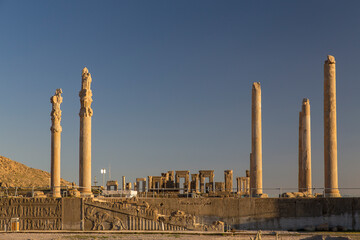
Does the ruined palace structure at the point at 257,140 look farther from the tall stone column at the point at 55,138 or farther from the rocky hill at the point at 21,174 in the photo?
the rocky hill at the point at 21,174

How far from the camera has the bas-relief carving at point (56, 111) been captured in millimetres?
38312

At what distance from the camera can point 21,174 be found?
3499 inches

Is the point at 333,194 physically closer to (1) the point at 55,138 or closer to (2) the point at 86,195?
(2) the point at 86,195

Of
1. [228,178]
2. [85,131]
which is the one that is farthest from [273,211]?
[228,178]

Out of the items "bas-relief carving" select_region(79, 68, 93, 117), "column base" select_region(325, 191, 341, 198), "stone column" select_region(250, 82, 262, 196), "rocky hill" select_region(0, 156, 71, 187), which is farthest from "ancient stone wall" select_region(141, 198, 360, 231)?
"rocky hill" select_region(0, 156, 71, 187)

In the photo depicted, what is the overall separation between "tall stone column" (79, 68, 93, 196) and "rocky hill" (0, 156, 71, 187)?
151 feet

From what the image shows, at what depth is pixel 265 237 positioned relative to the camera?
28.2m

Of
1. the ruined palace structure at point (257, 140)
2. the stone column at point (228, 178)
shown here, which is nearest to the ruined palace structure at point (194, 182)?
the stone column at point (228, 178)

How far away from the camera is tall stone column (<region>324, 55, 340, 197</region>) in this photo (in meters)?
35.8

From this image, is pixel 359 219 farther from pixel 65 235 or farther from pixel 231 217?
pixel 65 235

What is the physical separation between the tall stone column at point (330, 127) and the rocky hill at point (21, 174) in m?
54.4

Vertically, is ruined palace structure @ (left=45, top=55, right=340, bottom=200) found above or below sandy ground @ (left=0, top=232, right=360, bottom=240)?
above

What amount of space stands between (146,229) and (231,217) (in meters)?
5.75

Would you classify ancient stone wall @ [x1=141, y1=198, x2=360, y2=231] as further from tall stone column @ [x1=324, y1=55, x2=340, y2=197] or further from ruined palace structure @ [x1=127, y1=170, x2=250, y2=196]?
ruined palace structure @ [x1=127, y1=170, x2=250, y2=196]
